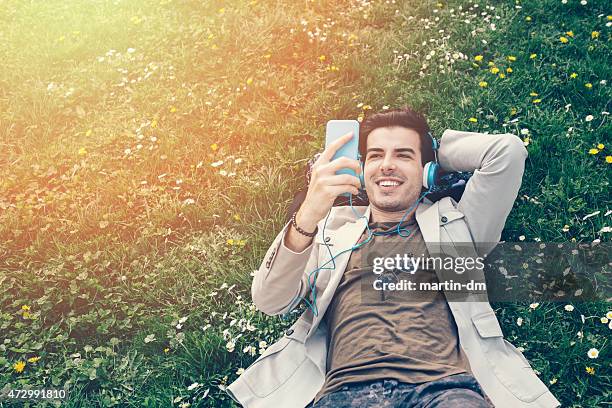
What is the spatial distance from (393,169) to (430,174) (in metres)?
0.26

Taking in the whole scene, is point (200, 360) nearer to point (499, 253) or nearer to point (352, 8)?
point (499, 253)

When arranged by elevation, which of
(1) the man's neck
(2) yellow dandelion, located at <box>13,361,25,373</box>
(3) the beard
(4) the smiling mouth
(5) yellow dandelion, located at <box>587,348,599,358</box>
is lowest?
(2) yellow dandelion, located at <box>13,361,25,373</box>

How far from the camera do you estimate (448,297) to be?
392cm

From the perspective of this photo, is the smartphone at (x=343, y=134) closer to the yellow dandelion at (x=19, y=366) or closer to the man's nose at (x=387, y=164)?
the man's nose at (x=387, y=164)

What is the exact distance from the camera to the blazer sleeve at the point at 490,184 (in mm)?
4098

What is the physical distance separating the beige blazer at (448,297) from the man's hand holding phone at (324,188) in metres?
0.21

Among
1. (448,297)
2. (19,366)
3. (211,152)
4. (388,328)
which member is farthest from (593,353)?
(19,366)

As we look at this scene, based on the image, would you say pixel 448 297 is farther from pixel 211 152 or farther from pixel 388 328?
pixel 211 152

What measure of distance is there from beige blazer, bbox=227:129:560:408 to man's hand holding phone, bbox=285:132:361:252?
209mm

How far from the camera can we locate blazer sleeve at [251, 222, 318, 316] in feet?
12.2

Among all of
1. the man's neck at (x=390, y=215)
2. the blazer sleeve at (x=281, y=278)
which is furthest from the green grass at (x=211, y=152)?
the man's neck at (x=390, y=215)

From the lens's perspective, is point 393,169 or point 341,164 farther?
point 393,169


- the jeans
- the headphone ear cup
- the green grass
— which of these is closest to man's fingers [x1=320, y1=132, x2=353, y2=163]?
the headphone ear cup

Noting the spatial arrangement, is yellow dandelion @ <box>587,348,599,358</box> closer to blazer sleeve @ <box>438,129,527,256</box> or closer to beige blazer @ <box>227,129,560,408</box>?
beige blazer @ <box>227,129,560,408</box>
